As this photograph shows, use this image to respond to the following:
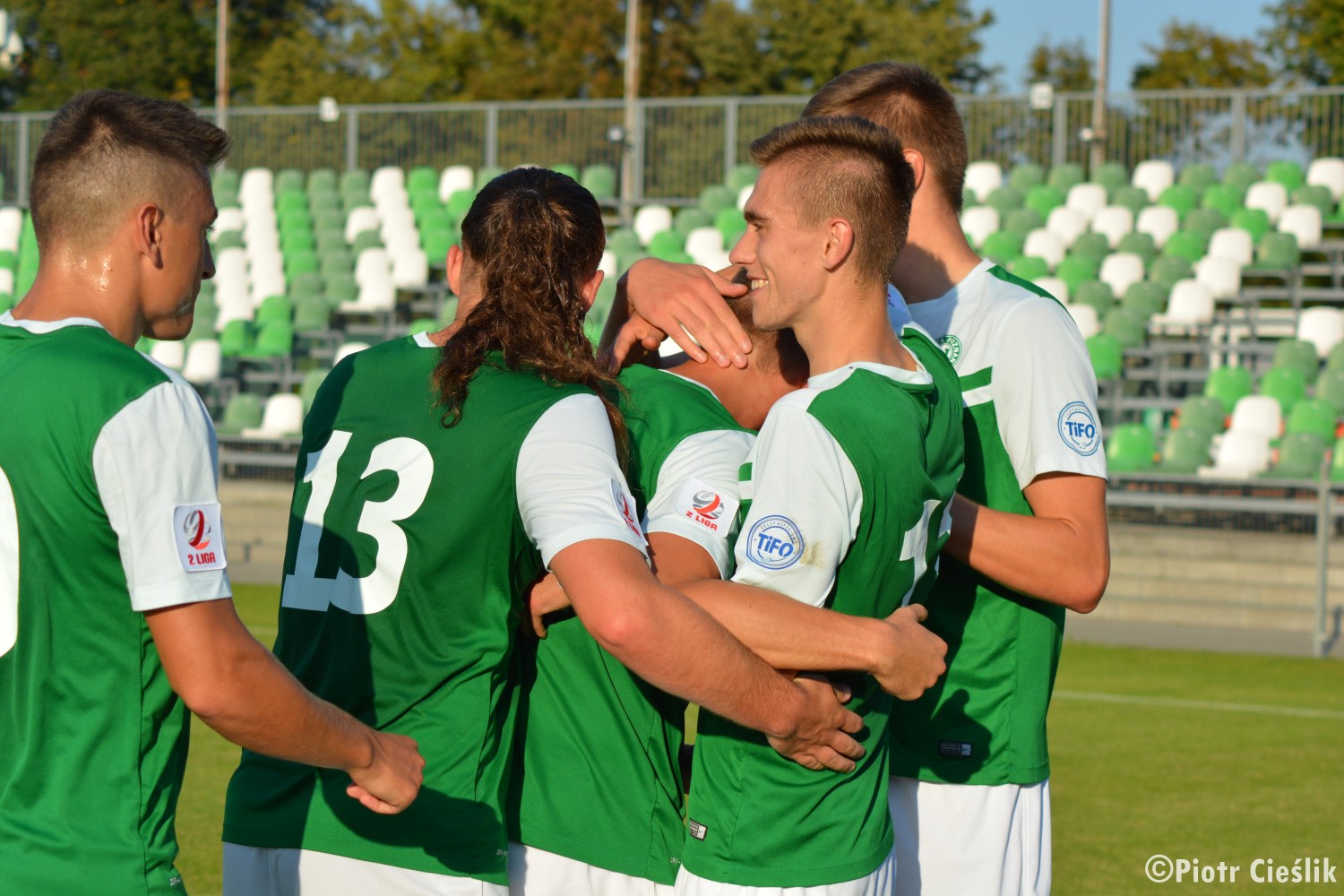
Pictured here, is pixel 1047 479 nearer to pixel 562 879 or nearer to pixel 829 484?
pixel 829 484

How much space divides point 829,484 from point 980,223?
16.1 meters

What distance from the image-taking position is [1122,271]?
16766 millimetres

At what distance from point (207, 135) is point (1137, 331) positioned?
14.6 m

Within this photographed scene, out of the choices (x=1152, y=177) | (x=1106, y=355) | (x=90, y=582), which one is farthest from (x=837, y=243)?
(x=1152, y=177)

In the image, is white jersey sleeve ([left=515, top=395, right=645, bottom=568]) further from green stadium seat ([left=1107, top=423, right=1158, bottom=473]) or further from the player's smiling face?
green stadium seat ([left=1107, top=423, right=1158, bottom=473])

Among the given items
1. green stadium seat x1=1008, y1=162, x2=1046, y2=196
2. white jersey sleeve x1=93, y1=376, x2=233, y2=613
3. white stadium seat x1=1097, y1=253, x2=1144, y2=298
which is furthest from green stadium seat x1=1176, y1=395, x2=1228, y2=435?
white jersey sleeve x1=93, y1=376, x2=233, y2=613

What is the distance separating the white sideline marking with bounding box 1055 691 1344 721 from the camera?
8859 mm

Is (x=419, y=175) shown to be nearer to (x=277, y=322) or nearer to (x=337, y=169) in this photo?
(x=337, y=169)

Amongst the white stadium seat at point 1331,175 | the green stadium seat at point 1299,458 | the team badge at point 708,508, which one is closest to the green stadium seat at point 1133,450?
the green stadium seat at point 1299,458

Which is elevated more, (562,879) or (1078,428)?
(1078,428)

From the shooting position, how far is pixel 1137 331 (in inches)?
615

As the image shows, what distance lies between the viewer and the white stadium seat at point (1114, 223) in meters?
17.6

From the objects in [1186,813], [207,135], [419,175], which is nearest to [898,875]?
[207,135]

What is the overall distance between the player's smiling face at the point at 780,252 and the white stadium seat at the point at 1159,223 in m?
16.2
